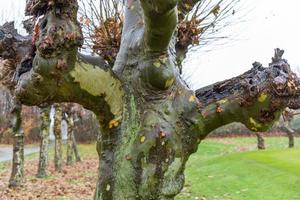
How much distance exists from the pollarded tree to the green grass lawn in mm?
9247

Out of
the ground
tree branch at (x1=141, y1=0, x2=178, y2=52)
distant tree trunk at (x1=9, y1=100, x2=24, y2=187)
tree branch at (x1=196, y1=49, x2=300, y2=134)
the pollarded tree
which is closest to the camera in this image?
tree branch at (x1=141, y1=0, x2=178, y2=52)

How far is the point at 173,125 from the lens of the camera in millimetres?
4445

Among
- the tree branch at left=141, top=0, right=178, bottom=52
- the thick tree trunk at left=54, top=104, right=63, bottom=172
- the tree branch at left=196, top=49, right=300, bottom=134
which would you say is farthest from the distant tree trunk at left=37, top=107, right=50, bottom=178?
the tree branch at left=141, top=0, right=178, bottom=52

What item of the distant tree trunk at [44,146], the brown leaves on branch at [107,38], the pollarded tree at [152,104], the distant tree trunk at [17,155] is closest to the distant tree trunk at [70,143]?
the distant tree trunk at [44,146]

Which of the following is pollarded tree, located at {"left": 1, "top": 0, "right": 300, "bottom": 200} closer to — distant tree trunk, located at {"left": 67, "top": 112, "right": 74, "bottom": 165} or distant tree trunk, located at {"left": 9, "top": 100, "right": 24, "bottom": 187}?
distant tree trunk, located at {"left": 9, "top": 100, "right": 24, "bottom": 187}

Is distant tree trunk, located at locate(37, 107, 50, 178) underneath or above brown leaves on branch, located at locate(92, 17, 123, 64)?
underneath

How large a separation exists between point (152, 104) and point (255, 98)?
0.91 metres

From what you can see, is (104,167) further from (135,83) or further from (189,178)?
(189,178)

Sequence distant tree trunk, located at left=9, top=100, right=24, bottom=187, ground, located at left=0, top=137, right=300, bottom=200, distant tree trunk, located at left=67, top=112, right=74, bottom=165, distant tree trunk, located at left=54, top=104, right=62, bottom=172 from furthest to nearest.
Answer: distant tree trunk, located at left=67, top=112, right=74, bottom=165, distant tree trunk, located at left=54, top=104, right=62, bottom=172, distant tree trunk, located at left=9, top=100, right=24, bottom=187, ground, located at left=0, top=137, right=300, bottom=200

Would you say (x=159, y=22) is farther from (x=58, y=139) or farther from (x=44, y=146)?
(x=58, y=139)

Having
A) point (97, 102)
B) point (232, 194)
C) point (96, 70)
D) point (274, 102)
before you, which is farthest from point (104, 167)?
point (232, 194)

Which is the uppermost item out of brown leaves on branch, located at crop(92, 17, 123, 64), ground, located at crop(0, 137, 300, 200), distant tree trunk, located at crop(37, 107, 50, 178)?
brown leaves on branch, located at crop(92, 17, 123, 64)

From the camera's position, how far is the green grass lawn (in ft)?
46.1

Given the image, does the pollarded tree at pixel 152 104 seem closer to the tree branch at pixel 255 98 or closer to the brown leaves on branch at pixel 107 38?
the tree branch at pixel 255 98
